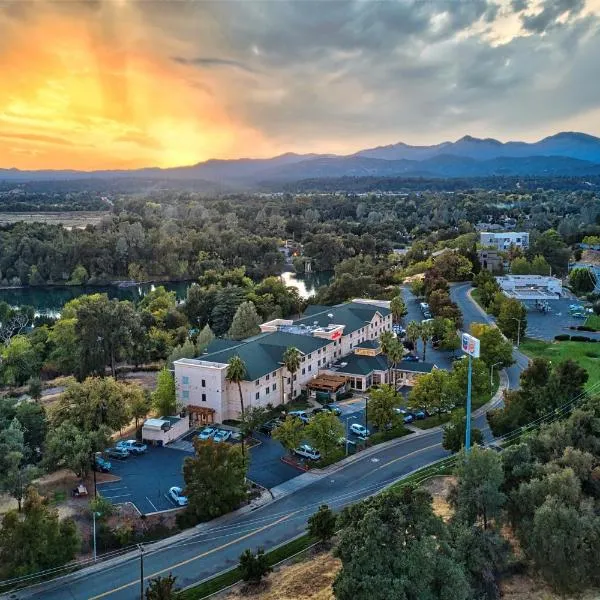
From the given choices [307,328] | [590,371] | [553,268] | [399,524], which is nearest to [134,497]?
[399,524]

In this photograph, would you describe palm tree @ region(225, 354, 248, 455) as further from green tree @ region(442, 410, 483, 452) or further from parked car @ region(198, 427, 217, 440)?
green tree @ region(442, 410, 483, 452)

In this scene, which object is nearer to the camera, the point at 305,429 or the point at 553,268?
the point at 305,429

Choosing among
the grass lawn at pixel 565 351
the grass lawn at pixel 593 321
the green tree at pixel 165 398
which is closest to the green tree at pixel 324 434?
the green tree at pixel 165 398

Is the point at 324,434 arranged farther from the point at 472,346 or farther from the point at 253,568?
the point at 253,568

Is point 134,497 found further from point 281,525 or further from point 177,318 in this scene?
point 177,318

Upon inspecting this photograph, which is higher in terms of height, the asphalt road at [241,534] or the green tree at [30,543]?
the green tree at [30,543]

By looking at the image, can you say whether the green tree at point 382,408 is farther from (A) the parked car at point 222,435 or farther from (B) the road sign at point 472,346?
(A) the parked car at point 222,435
